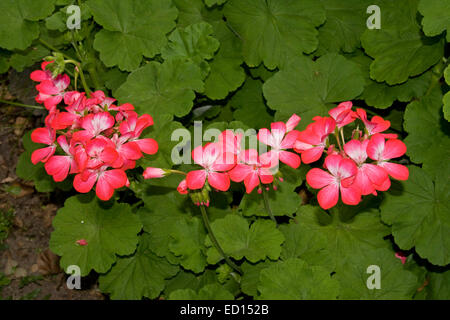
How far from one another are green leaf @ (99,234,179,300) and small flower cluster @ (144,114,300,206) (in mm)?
965

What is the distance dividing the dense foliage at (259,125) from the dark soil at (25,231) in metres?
0.56

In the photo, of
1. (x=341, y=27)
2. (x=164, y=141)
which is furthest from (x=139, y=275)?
(x=341, y=27)

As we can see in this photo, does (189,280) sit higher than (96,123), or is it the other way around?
(96,123)

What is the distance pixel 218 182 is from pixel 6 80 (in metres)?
3.02

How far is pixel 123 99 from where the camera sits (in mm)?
2793

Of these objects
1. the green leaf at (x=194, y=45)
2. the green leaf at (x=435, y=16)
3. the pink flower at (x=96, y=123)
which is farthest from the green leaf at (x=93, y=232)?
the green leaf at (x=435, y=16)

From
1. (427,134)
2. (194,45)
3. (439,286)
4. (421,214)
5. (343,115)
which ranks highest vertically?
(194,45)

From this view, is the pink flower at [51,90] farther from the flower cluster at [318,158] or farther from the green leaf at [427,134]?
the green leaf at [427,134]

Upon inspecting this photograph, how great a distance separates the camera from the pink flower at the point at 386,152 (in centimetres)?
174

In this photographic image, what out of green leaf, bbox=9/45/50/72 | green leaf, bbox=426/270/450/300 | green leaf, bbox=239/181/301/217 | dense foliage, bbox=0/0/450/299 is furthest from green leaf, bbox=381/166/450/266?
green leaf, bbox=9/45/50/72

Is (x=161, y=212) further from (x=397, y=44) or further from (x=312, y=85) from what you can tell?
(x=397, y=44)

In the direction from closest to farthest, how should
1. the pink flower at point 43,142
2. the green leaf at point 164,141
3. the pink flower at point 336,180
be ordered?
the pink flower at point 336,180 < the pink flower at point 43,142 < the green leaf at point 164,141

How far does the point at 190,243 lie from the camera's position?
100 inches

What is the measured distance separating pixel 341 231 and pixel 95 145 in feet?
4.71
